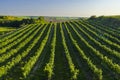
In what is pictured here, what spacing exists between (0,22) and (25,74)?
90963 millimetres

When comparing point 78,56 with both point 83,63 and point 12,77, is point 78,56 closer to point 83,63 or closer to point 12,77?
point 83,63

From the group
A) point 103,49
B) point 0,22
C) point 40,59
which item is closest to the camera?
point 40,59

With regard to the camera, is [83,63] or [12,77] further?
[83,63]

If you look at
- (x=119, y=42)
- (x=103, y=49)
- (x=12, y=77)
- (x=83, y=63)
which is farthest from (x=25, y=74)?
(x=119, y=42)

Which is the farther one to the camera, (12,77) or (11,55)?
A: (11,55)

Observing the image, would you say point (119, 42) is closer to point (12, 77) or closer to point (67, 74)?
point (67, 74)

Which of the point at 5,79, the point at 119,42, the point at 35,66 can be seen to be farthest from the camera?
the point at 119,42

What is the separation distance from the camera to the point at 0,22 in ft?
365

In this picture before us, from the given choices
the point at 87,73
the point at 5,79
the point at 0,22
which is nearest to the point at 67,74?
the point at 87,73

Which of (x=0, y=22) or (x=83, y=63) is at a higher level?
(x=83, y=63)

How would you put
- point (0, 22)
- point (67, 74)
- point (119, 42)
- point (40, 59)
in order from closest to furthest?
point (67, 74) → point (40, 59) → point (119, 42) → point (0, 22)

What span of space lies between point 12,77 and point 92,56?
38.3 feet

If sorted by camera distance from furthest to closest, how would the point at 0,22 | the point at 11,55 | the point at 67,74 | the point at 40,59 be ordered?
the point at 0,22, the point at 11,55, the point at 40,59, the point at 67,74

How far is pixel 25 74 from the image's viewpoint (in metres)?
23.3
